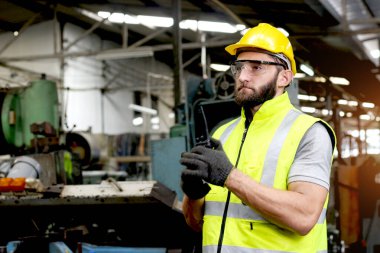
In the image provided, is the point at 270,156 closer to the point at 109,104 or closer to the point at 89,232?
the point at 89,232

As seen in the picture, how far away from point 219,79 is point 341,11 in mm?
3785

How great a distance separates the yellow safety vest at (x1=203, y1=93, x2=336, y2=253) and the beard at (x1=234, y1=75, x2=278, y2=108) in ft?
0.08

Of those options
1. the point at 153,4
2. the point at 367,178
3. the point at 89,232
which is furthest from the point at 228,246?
the point at 153,4

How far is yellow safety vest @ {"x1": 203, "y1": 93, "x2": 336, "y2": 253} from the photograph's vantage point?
1.64 metres

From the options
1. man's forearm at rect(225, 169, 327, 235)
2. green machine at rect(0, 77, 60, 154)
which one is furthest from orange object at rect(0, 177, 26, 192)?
green machine at rect(0, 77, 60, 154)

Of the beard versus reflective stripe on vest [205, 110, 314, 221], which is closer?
reflective stripe on vest [205, 110, 314, 221]

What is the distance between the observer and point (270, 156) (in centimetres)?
169

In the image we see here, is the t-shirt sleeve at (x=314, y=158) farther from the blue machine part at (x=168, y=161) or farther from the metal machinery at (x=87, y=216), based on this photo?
the blue machine part at (x=168, y=161)

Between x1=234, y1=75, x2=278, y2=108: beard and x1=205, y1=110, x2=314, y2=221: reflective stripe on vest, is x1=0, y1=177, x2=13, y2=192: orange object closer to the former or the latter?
x1=205, y1=110, x2=314, y2=221: reflective stripe on vest

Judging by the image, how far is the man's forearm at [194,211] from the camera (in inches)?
73.7

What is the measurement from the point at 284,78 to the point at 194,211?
2.00ft

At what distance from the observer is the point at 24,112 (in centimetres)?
656

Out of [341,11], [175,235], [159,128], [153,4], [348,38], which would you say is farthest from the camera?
[159,128]

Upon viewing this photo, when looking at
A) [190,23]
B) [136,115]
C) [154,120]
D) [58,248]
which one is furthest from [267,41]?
[154,120]
